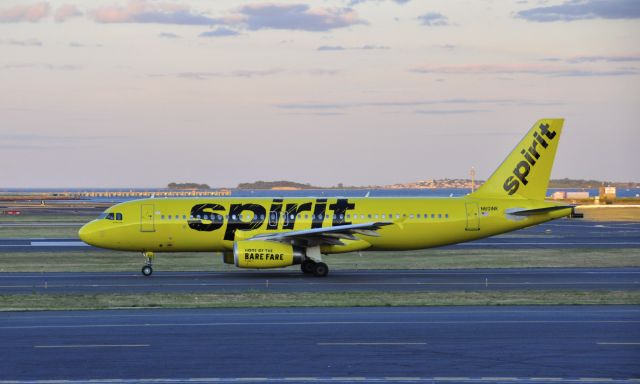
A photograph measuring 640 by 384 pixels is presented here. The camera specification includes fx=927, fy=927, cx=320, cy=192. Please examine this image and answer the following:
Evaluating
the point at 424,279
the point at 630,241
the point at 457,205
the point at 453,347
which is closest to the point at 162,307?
the point at 453,347

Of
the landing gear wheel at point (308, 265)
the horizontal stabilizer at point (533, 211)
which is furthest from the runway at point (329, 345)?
the horizontal stabilizer at point (533, 211)

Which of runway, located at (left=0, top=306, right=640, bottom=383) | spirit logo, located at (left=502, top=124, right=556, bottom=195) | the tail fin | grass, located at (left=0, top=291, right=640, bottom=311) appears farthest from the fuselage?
runway, located at (left=0, top=306, right=640, bottom=383)

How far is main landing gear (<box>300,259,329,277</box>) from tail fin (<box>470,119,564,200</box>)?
8.65 metres

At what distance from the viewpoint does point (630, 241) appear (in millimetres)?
60312

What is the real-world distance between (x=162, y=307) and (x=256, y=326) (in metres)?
5.29

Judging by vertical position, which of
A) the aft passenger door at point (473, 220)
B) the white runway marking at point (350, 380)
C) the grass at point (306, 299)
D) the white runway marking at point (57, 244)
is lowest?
the white runway marking at point (350, 380)

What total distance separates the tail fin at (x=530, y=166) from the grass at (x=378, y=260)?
3.73 m

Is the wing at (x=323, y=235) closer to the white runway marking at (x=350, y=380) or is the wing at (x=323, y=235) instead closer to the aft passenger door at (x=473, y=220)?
the aft passenger door at (x=473, y=220)

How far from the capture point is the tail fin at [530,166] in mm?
42688

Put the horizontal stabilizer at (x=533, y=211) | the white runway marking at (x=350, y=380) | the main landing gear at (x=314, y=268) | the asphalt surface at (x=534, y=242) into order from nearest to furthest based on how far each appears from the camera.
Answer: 1. the white runway marking at (x=350, y=380)
2. the main landing gear at (x=314, y=268)
3. the horizontal stabilizer at (x=533, y=211)
4. the asphalt surface at (x=534, y=242)

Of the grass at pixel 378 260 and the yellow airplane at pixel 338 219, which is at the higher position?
the yellow airplane at pixel 338 219

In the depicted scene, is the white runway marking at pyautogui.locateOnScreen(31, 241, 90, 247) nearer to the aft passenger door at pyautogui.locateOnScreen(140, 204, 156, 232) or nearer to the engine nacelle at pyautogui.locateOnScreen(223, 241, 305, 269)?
the aft passenger door at pyautogui.locateOnScreen(140, 204, 156, 232)

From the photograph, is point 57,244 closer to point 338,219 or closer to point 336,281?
point 338,219

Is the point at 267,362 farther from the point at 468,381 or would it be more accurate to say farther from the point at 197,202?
the point at 197,202
